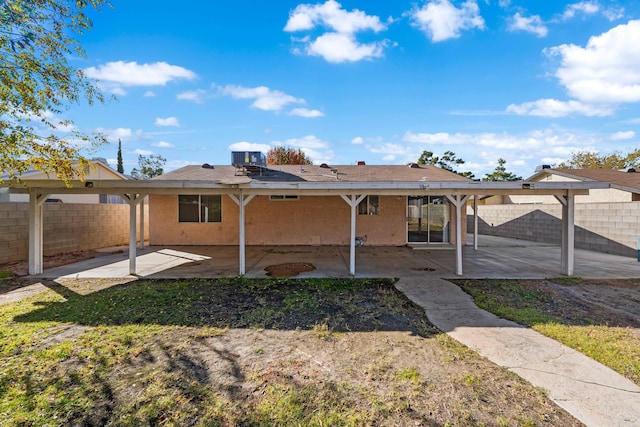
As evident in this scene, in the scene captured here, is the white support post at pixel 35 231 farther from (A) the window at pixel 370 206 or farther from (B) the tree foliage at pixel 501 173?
(B) the tree foliage at pixel 501 173

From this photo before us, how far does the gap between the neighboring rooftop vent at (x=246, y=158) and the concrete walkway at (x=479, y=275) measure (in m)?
3.36

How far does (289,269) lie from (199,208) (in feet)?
20.2

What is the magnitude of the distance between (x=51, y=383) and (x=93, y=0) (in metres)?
5.13

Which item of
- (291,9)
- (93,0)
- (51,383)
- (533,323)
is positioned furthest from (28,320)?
(291,9)

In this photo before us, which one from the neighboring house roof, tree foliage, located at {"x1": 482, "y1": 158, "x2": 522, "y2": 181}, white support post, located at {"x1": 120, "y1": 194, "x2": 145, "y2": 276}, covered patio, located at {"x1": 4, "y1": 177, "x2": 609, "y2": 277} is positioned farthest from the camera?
tree foliage, located at {"x1": 482, "y1": 158, "x2": 522, "y2": 181}

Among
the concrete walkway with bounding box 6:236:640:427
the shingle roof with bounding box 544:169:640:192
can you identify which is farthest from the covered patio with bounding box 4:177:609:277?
the shingle roof with bounding box 544:169:640:192

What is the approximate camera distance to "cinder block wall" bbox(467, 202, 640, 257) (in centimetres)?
962

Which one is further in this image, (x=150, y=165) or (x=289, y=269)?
(x=150, y=165)

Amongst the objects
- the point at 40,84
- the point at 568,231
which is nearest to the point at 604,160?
the point at 568,231

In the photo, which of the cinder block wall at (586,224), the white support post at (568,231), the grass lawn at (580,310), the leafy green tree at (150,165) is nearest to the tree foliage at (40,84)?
the grass lawn at (580,310)

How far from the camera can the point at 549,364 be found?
3.12m

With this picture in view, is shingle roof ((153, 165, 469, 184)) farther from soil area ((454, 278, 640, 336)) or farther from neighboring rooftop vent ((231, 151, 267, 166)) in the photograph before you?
soil area ((454, 278, 640, 336))

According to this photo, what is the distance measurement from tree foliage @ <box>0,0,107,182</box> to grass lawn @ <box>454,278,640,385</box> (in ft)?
23.5

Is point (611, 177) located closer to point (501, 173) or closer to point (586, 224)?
point (586, 224)
